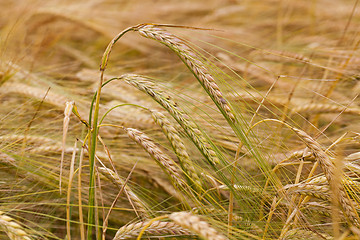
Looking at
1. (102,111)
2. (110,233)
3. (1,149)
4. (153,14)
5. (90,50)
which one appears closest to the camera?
(1,149)

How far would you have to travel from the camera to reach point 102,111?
1.31m

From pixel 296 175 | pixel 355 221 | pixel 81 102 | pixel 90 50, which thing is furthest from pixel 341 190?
pixel 90 50

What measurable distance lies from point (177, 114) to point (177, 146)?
0.09 meters

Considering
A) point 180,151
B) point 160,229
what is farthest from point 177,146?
point 160,229

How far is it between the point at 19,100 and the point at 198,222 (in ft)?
3.50

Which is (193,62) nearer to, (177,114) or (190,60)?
(190,60)

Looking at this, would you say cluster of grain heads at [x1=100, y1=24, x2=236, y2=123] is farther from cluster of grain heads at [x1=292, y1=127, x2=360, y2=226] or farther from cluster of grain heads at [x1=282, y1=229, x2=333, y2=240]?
cluster of grain heads at [x1=282, y1=229, x2=333, y2=240]

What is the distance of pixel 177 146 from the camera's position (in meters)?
0.85

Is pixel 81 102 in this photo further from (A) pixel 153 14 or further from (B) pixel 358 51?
(A) pixel 153 14

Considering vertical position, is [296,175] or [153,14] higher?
[153,14]

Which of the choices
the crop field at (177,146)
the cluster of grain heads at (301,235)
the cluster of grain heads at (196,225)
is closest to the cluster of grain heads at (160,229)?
the crop field at (177,146)

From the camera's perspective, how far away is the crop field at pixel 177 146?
78cm

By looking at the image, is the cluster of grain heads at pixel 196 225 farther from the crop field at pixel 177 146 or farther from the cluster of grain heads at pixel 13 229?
the cluster of grain heads at pixel 13 229

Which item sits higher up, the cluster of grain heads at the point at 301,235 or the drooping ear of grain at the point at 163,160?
the drooping ear of grain at the point at 163,160
